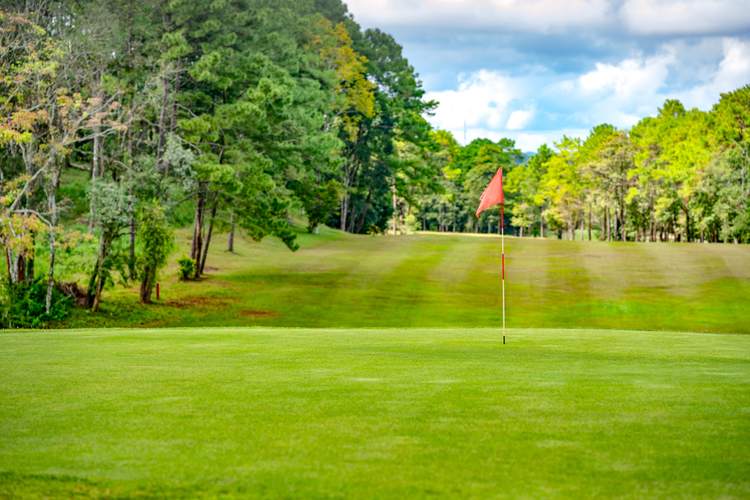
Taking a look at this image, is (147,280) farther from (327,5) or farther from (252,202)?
(327,5)

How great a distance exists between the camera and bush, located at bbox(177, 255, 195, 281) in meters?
33.2

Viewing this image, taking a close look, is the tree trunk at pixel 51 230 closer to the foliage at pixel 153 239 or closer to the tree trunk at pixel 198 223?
the foliage at pixel 153 239

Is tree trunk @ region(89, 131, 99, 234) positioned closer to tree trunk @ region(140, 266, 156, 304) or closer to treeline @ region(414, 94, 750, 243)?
tree trunk @ region(140, 266, 156, 304)

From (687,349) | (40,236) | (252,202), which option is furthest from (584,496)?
(252,202)

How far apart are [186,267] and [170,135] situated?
7.43 meters

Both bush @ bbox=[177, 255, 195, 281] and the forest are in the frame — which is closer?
the forest

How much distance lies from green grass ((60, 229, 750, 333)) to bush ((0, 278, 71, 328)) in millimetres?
717

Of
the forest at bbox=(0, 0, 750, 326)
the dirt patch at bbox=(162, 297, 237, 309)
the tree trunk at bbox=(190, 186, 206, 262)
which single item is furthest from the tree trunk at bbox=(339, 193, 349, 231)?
the dirt patch at bbox=(162, 297, 237, 309)

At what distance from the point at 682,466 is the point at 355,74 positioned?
54.8 meters

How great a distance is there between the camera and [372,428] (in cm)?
480

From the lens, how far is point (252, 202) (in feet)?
108

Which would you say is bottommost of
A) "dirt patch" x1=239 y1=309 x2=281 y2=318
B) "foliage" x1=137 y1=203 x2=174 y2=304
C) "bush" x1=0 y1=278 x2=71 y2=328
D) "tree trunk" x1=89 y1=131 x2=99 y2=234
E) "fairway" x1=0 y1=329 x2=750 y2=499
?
"dirt patch" x1=239 y1=309 x2=281 y2=318

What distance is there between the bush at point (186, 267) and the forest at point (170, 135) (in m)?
0.11

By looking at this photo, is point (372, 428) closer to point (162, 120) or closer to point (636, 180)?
point (162, 120)
